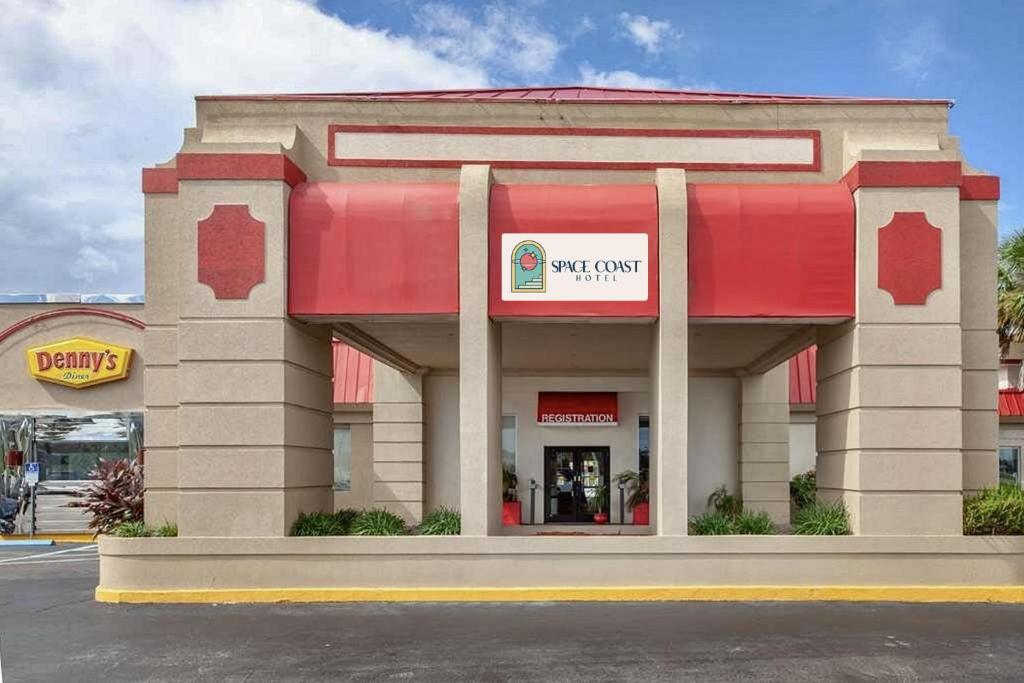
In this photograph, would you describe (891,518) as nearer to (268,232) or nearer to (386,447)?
(268,232)

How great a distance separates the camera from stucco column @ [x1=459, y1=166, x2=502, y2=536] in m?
14.3

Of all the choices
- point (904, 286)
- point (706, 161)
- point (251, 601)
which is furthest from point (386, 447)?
point (904, 286)

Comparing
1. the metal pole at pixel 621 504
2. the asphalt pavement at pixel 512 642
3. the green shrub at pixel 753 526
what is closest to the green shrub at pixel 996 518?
the asphalt pavement at pixel 512 642

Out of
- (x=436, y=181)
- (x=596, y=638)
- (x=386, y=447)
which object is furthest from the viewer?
(x=386, y=447)

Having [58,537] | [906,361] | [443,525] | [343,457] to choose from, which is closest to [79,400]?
[58,537]

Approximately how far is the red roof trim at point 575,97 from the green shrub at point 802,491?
11256mm

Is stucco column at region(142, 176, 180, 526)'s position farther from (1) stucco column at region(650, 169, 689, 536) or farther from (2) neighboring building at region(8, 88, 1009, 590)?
(1) stucco column at region(650, 169, 689, 536)

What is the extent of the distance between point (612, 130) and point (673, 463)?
18.2ft

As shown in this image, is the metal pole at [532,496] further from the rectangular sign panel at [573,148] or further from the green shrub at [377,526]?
the rectangular sign panel at [573,148]

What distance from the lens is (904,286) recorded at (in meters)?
14.4

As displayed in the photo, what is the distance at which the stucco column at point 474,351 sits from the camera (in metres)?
14.3

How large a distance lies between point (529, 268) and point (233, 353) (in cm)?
469

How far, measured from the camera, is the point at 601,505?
24.9 meters

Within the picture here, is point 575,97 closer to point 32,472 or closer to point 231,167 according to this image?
point 231,167
